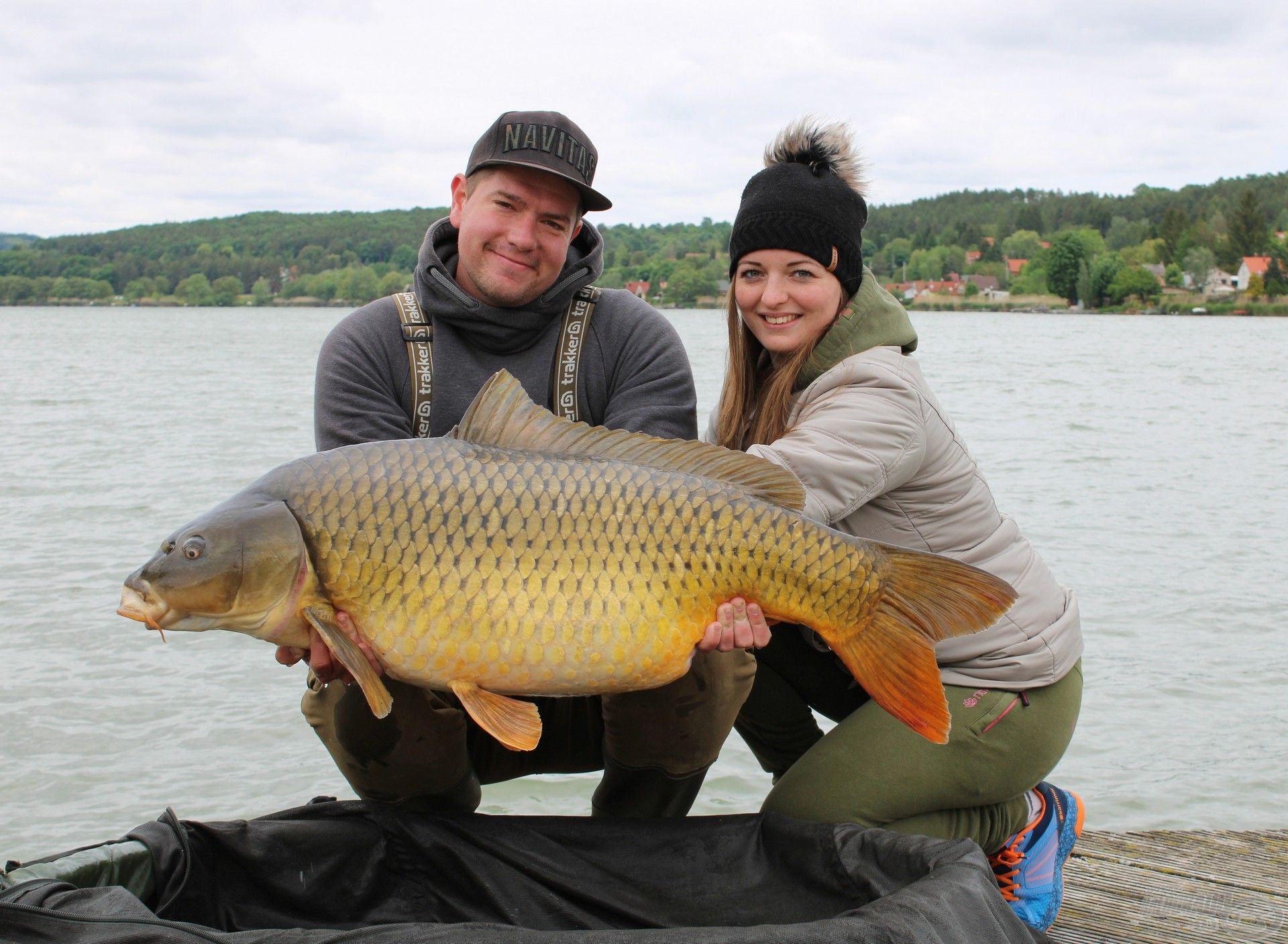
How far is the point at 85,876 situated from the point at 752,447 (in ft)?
4.23

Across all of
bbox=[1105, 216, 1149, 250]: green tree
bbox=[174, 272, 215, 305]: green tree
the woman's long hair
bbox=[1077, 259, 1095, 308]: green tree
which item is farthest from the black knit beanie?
bbox=[1105, 216, 1149, 250]: green tree

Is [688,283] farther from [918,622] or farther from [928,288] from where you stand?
[918,622]

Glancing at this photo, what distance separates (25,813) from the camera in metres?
4.03

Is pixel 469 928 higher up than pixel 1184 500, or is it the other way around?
pixel 469 928

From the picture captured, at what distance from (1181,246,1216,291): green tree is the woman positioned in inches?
2685

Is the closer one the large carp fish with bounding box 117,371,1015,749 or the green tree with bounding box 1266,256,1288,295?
the large carp fish with bounding box 117,371,1015,749

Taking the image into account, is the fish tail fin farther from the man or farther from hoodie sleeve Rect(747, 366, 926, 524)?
the man

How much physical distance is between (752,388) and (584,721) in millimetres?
826

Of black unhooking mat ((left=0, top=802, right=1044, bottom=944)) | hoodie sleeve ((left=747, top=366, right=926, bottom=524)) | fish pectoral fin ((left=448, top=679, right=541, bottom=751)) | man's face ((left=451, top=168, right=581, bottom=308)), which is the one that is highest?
man's face ((left=451, top=168, right=581, bottom=308))

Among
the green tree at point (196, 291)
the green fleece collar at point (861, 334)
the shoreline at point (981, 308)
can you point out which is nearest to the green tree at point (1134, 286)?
the shoreline at point (981, 308)

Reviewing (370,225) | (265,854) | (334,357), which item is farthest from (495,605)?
(370,225)

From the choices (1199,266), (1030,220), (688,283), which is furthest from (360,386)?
(1030,220)

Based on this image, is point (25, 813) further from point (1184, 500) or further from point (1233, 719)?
point (1184, 500)

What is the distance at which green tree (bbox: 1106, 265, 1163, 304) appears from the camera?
6159cm
